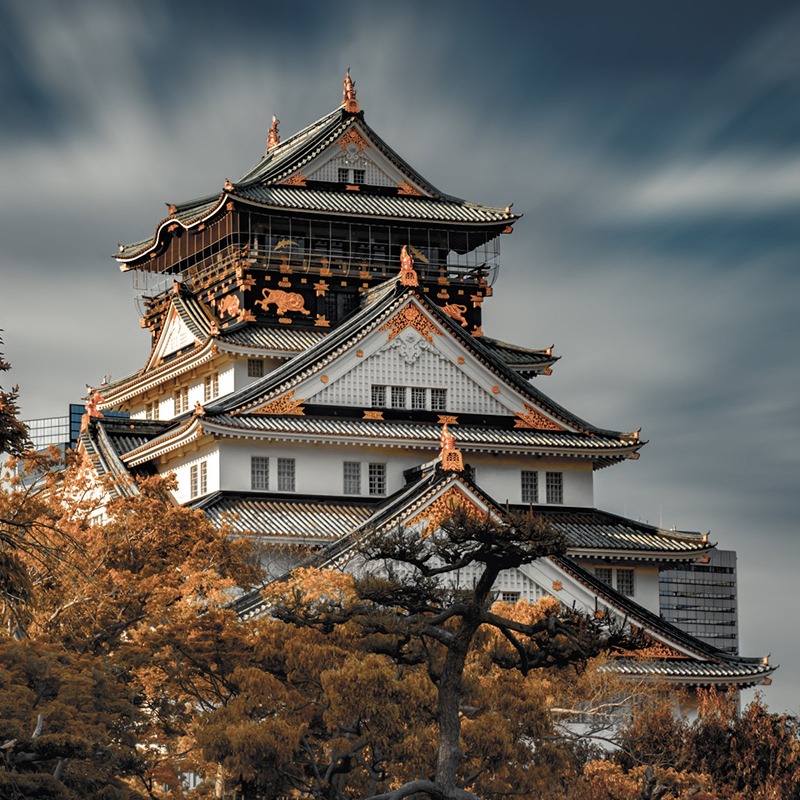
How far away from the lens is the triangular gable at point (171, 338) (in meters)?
69.8

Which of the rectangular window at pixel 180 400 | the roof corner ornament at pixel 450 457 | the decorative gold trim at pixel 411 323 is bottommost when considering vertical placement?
the roof corner ornament at pixel 450 457

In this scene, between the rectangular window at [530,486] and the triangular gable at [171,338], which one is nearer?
the rectangular window at [530,486]

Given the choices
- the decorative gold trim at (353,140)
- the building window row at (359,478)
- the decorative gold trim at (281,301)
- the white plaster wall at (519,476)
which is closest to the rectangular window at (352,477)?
the building window row at (359,478)

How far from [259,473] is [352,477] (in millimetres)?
3335

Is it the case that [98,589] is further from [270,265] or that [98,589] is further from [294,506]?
[270,265]

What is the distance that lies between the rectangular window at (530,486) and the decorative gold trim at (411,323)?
19.2 ft

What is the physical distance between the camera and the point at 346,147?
7312cm

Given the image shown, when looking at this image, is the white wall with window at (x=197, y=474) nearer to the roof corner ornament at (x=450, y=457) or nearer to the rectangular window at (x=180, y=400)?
the rectangular window at (x=180, y=400)

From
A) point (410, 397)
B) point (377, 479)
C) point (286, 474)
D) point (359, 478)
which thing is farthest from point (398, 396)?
point (286, 474)

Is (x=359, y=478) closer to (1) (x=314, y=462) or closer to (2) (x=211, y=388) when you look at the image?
(1) (x=314, y=462)

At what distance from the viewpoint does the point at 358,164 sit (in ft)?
240

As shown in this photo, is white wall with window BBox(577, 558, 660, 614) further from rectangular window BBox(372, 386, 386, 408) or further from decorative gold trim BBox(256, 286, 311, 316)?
decorative gold trim BBox(256, 286, 311, 316)

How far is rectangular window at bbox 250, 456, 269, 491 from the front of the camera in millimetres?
60531

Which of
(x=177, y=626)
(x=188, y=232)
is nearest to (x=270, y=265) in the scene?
(x=188, y=232)
